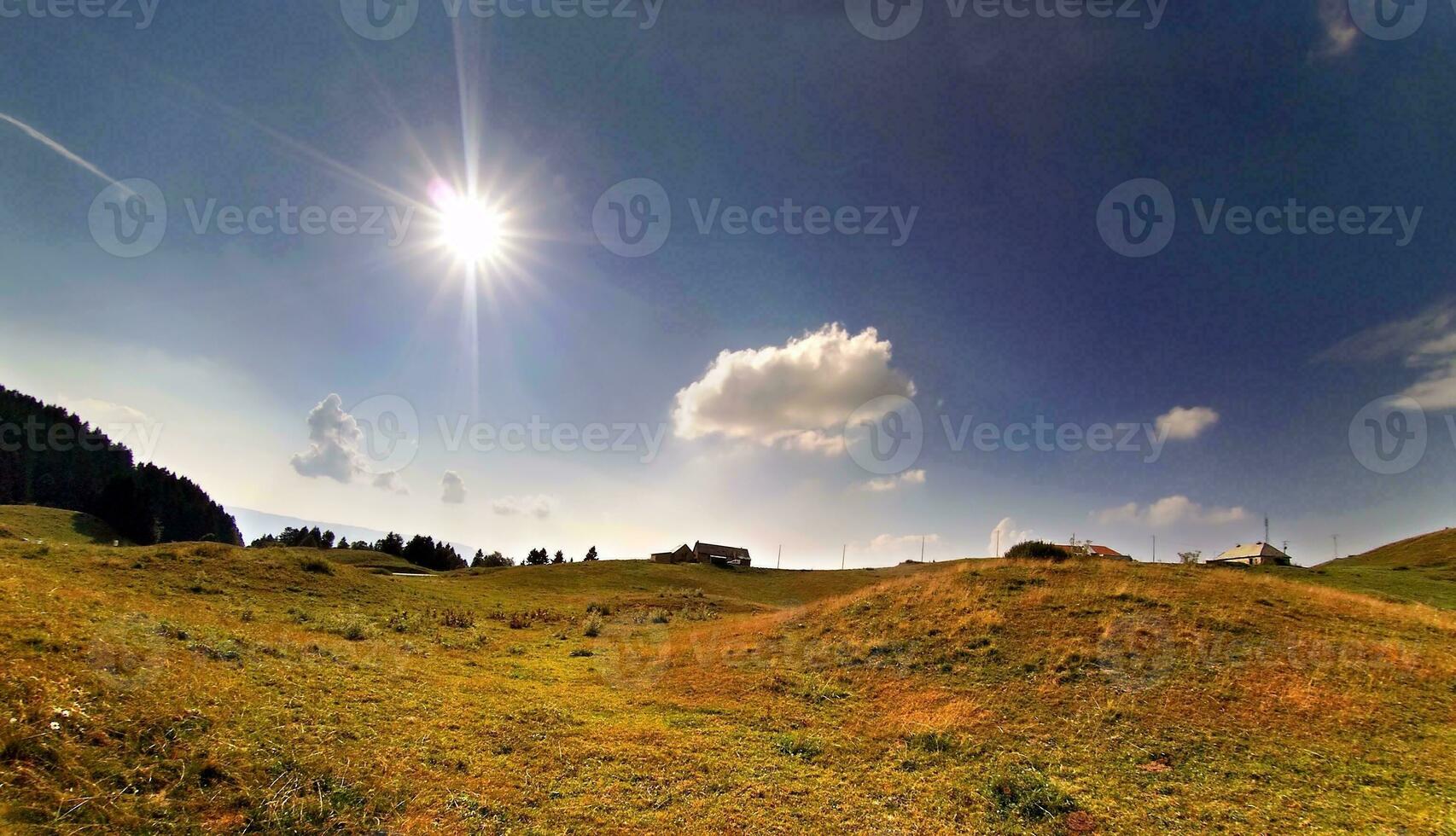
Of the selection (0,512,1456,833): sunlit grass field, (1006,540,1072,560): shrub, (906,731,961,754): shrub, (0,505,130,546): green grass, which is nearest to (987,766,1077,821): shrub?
(0,512,1456,833): sunlit grass field

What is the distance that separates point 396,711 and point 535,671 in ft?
23.6

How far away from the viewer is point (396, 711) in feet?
36.7

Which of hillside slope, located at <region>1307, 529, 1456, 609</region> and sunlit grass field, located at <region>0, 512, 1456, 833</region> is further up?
hillside slope, located at <region>1307, 529, 1456, 609</region>

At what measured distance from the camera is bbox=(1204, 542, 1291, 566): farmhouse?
239 feet

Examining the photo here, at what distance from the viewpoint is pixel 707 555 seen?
9650 cm

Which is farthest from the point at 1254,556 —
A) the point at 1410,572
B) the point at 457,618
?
the point at 457,618

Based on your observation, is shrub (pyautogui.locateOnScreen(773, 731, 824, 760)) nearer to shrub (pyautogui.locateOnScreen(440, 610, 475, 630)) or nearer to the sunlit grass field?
the sunlit grass field

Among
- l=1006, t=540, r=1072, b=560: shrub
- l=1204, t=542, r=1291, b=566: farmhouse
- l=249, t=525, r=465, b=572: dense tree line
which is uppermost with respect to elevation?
l=1204, t=542, r=1291, b=566: farmhouse

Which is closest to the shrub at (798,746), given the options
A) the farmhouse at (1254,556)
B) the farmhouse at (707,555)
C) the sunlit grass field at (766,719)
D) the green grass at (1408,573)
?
the sunlit grass field at (766,719)

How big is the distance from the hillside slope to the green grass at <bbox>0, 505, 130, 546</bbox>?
99.1 metres

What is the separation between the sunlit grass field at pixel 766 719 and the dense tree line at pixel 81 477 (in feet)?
306

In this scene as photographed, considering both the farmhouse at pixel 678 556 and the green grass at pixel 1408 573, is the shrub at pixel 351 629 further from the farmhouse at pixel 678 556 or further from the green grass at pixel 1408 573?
the farmhouse at pixel 678 556

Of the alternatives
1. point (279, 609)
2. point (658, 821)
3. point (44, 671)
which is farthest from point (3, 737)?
point (279, 609)

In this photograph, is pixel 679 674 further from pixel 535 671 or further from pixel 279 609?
pixel 279 609
